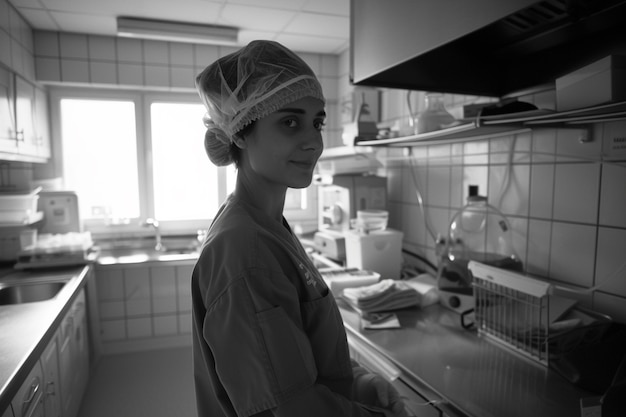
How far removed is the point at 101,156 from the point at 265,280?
2.95 m

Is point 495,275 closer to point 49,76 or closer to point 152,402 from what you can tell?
point 152,402

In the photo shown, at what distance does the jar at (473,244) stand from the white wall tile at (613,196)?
0.34 metres

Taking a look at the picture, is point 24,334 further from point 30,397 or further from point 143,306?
point 143,306

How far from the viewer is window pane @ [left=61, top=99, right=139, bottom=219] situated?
10.2 ft

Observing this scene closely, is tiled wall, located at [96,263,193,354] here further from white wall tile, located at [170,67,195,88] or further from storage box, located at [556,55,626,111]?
storage box, located at [556,55,626,111]

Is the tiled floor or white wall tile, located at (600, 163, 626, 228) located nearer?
white wall tile, located at (600, 163, 626, 228)

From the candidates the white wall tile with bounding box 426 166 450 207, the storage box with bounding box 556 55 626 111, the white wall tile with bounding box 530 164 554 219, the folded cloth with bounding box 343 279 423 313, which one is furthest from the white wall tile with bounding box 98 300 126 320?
the storage box with bounding box 556 55 626 111

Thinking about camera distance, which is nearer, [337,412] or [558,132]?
[337,412]

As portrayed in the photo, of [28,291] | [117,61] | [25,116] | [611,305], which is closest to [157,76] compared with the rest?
[117,61]

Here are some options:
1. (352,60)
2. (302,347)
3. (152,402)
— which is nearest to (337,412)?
(302,347)

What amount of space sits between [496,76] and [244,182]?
1.15m

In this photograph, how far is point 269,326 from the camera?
689mm

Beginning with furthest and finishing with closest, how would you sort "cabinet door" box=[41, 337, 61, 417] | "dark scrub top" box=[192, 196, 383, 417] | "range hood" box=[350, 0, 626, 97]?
1. "cabinet door" box=[41, 337, 61, 417]
2. "range hood" box=[350, 0, 626, 97]
3. "dark scrub top" box=[192, 196, 383, 417]

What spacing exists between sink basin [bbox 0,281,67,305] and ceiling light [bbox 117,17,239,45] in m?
1.63
